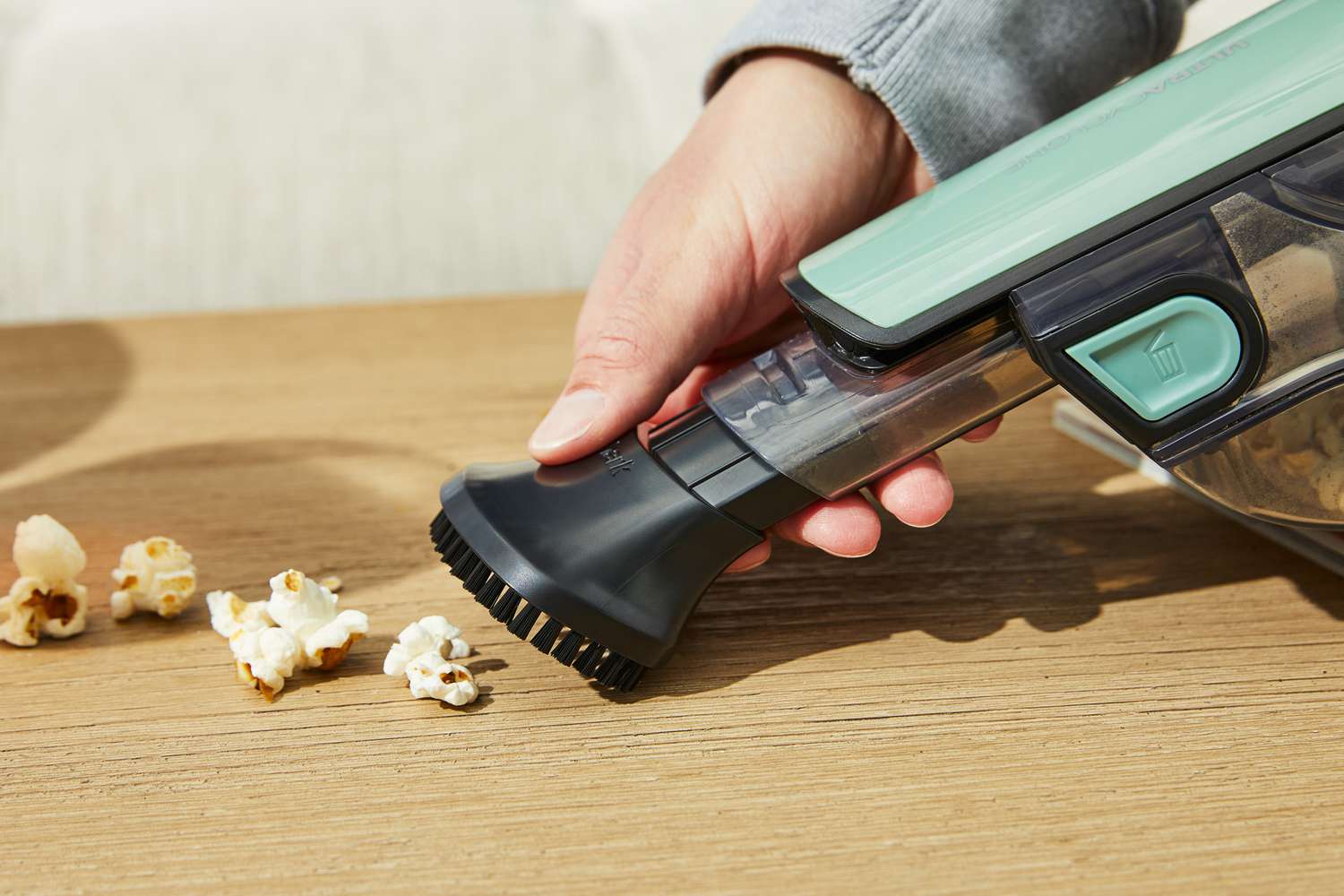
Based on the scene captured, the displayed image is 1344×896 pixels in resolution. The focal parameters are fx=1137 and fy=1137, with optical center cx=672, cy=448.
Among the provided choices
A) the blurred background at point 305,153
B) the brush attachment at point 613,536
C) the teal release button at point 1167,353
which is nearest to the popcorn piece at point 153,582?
the brush attachment at point 613,536

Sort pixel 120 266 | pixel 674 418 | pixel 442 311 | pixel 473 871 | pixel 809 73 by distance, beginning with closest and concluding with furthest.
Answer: pixel 473 871
pixel 674 418
pixel 809 73
pixel 442 311
pixel 120 266

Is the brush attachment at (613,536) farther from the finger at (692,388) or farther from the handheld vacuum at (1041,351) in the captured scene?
the finger at (692,388)

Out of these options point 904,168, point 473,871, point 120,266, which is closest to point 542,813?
point 473,871

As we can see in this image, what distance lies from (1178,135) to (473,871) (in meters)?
0.31

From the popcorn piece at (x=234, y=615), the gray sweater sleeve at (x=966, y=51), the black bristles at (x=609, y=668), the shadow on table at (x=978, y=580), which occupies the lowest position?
the shadow on table at (x=978, y=580)

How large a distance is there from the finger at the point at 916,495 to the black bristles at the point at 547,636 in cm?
13

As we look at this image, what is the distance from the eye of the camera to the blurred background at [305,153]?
106 centimetres

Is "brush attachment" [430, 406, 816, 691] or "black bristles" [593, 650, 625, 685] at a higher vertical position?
"brush attachment" [430, 406, 816, 691]

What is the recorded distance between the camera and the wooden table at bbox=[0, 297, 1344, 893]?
31 centimetres

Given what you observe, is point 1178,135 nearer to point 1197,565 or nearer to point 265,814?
point 1197,565

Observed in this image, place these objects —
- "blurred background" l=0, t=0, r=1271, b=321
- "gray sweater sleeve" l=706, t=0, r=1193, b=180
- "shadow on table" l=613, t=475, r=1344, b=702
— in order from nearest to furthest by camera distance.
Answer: "shadow on table" l=613, t=475, r=1344, b=702 → "gray sweater sleeve" l=706, t=0, r=1193, b=180 → "blurred background" l=0, t=0, r=1271, b=321

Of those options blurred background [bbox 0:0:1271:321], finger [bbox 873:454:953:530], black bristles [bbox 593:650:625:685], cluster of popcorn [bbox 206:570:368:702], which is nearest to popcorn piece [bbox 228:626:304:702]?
cluster of popcorn [bbox 206:570:368:702]

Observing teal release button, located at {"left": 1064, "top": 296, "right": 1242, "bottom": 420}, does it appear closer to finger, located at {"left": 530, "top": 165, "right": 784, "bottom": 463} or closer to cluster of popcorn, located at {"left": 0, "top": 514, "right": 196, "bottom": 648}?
finger, located at {"left": 530, "top": 165, "right": 784, "bottom": 463}

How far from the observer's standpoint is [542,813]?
0.33 m
